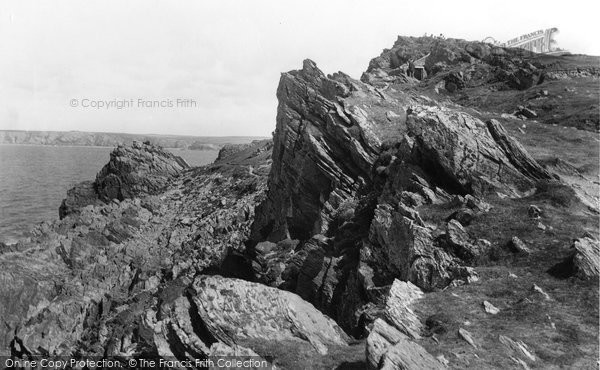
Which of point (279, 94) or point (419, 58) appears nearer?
point (279, 94)

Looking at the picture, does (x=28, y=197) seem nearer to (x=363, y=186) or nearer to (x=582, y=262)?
(x=363, y=186)

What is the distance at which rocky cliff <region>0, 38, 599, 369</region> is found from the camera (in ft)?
43.3

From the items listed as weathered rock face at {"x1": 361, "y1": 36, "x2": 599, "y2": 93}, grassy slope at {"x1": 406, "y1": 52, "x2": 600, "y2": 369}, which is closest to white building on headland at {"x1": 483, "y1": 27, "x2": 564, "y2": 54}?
weathered rock face at {"x1": 361, "y1": 36, "x2": 599, "y2": 93}

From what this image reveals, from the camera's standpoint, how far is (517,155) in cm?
2120

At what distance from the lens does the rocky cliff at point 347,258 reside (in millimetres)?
13188

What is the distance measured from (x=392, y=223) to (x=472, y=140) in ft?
19.9

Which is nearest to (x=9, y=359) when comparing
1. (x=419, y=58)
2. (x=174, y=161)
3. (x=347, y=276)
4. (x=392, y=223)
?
(x=347, y=276)

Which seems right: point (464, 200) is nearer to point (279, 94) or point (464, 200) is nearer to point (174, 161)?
point (279, 94)

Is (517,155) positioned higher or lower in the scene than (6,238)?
higher

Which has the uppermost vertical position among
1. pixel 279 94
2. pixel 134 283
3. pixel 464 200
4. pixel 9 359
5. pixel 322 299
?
pixel 279 94

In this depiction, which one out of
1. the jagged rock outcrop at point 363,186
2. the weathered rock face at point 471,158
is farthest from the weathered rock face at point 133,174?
the weathered rock face at point 471,158

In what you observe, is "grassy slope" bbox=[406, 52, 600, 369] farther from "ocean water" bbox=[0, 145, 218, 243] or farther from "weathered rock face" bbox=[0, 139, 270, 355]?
"ocean water" bbox=[0, 145, 218, 243]

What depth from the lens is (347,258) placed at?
22.4m

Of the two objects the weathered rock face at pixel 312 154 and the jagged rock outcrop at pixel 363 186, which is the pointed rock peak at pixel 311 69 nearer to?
the weathered rock face at pixel 312 154
